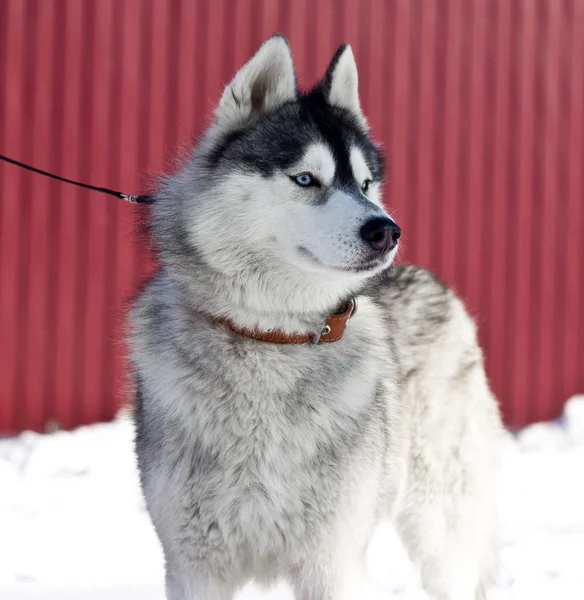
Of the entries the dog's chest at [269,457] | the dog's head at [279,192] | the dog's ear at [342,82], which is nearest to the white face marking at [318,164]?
the dog's head at [279,192]

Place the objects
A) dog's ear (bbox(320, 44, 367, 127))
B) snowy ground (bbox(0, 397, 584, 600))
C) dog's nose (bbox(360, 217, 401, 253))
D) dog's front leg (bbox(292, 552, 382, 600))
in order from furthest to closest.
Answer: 1. snowy ground (bbox(0, 397, 584, 600))
2. dog's ear (bbox(320, 44, 367, 127))
3. dog's front leg (bbox(292, 552, 382, 600))
4. dog's nose (bbox(360, 217, 401, 253))

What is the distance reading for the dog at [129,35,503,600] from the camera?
225 cm

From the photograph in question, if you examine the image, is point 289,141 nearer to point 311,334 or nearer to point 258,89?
point 258,89

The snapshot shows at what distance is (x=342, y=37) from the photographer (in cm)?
727

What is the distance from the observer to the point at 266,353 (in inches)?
93.2

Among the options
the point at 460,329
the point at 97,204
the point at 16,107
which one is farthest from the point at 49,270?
the point at 460,329

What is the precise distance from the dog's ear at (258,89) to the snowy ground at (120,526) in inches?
94.5

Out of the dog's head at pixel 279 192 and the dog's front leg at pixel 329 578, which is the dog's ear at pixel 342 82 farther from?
the dog's front leg at pixel 329 578

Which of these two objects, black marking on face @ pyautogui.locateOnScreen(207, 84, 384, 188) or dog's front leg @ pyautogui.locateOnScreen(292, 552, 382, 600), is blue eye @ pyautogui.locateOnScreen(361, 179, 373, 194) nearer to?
black marking on face @ pyautogui.locateOnScreen(207, 84, 384, 188)

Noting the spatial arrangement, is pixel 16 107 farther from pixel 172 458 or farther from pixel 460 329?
pixel 172 458

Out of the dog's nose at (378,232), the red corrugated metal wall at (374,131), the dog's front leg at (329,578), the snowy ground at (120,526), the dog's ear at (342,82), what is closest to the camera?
the dog's nose at (378,232)

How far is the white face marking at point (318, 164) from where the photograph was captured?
2.30 metres

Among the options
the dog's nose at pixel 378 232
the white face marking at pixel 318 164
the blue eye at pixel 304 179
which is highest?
the white face marking at pixel 318 164

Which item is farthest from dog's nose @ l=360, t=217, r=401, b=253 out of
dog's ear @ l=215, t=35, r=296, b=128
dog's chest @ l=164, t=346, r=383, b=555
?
dog's ear @ l=215, t=35, r=296, b=128
